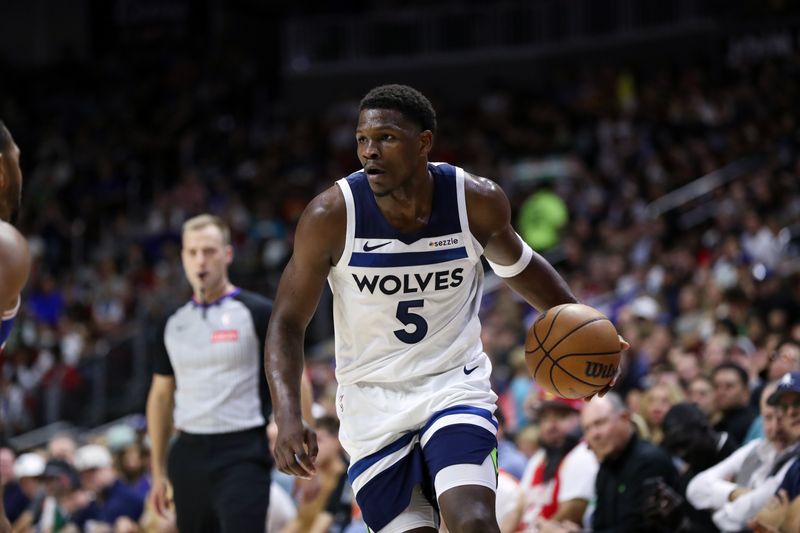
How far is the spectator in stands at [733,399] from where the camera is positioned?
754 centimetres

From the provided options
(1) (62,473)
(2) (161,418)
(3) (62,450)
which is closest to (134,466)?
(1) (62,473)

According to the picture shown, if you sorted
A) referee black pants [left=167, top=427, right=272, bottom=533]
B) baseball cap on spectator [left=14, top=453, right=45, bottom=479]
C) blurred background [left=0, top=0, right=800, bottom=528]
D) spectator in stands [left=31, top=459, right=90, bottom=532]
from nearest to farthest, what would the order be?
referee black pants [left=167, top=427, right=272, bottom=533], spectator in stands [left=31, top=459, right=90, bottom=532], baseball cap on spectator [left=14, top=453, right=45, bottom=479], blurred background [left=0, top=0, right=800, bottom=528]

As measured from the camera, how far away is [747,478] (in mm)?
6648

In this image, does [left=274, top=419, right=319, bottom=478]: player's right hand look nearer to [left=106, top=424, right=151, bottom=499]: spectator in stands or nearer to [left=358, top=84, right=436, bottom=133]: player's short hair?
[left=358, top=84, right=436, bottom=133]: player's short hair

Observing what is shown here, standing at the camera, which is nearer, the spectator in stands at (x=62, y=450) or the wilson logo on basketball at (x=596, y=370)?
the wilson logo on basketball at (x=596, y=370)

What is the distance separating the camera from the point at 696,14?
69.3 feet

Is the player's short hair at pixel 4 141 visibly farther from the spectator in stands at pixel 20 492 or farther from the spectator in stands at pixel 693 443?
the spectator in stands at pixel 20 492

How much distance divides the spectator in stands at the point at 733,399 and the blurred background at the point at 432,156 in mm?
250

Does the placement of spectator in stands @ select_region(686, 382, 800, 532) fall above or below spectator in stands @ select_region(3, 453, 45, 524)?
above

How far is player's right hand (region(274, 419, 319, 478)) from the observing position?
4.30 metres

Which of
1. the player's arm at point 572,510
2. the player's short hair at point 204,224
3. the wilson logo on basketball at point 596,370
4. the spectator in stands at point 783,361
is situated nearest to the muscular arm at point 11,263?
the wilson logo on basketball at point 596,370

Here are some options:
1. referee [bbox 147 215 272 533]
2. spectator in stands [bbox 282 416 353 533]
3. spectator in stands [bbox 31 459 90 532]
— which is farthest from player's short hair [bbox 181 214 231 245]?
spectator in stands [bbox 31 459 90 532]

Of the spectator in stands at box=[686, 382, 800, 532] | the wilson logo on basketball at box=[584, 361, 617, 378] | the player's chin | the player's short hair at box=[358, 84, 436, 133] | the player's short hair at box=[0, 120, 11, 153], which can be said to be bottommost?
the spectator in stands at box=[686, 382, 800, 532]

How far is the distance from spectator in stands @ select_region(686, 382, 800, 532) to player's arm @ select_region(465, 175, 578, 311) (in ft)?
5.82
